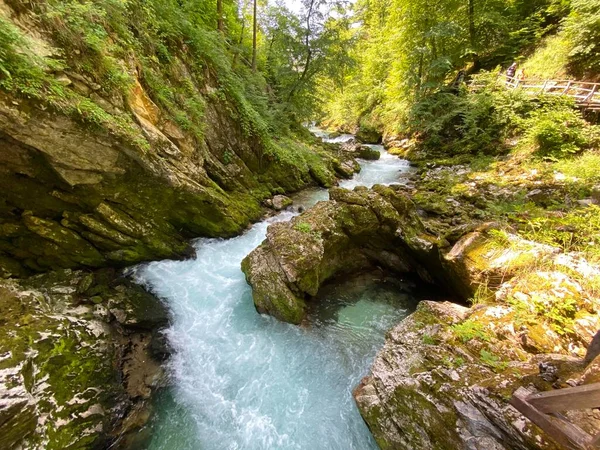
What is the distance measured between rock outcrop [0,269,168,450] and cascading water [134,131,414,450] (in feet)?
1.70

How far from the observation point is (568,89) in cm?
1198

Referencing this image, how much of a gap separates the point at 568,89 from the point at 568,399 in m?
16.1

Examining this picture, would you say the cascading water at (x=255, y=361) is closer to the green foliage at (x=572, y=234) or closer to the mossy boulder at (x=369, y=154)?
the green foliage at (x=572, y=234)

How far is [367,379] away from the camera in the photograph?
4.68 meters

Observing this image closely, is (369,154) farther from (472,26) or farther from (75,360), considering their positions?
(75,360)

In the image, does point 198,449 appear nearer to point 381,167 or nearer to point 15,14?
point 15,14

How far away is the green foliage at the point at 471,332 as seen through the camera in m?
4.05

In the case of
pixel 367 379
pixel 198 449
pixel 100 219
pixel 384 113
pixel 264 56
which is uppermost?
pixel 264 56

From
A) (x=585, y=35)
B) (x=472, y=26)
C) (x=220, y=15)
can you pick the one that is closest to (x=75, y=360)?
(x=220, y=15)

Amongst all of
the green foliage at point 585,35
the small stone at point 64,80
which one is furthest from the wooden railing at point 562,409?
the green foliage at point 585,35

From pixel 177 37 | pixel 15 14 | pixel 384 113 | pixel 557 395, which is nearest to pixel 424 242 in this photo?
pixel 557 395

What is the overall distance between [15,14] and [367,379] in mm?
9150

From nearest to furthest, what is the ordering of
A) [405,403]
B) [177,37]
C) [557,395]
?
[557,395], [405,403], [177,37]

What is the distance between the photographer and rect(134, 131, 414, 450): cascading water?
4512 millimetres
